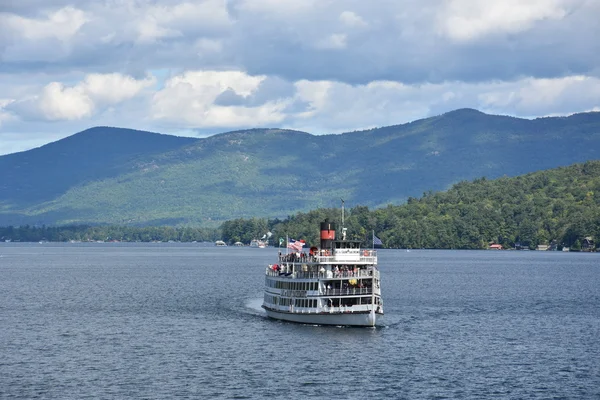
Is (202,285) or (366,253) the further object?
(202,285)

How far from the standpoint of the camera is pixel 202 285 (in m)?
169

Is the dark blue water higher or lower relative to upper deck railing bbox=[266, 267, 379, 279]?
lower

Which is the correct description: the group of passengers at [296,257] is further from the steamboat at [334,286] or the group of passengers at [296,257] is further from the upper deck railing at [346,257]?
the upper deck railing at [346,257]

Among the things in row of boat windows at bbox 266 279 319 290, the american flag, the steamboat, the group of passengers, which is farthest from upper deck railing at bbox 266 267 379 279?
the american flag

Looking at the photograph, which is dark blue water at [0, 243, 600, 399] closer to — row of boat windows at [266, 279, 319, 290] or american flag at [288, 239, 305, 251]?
row of boat windows at [266, 279, 319, 290]

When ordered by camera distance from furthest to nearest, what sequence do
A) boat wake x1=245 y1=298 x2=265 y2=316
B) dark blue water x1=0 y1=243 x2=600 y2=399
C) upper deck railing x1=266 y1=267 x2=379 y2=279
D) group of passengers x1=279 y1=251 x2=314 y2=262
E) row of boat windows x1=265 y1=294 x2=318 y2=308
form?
boat wake x1=245 y1=298 x2=265 y2=316 < group of passengers x1=279 y1=251 x2=314 y2=262 < row of boat windows x1=265 y1=294 x2=318 y2=308 < upper deck railing x1=266 y1=267 x2=379 y2=279 < dark blue water x1=0 y1=243 x2=600 y2=399

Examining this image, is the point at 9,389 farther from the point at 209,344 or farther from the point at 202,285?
the point at 202,285

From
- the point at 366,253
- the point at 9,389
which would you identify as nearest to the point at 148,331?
the point at 366,253

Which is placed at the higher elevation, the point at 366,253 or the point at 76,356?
the point at 366,253

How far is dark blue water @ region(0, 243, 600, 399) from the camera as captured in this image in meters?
74.9

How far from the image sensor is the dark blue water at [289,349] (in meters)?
74.9

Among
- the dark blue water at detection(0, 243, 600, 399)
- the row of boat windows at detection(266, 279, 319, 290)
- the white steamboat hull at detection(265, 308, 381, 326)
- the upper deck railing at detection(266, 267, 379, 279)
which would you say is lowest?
the dark blue water at detection(0, 243, 600, 399)

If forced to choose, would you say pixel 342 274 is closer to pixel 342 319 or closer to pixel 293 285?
pixel 342 319

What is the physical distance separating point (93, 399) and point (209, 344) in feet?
80.5
